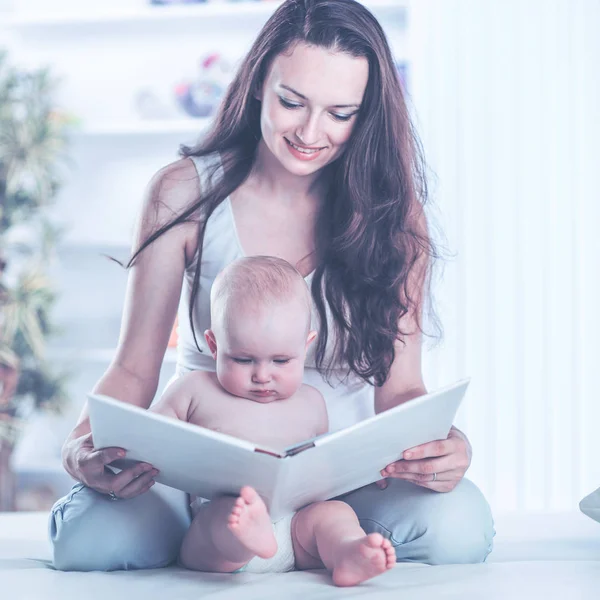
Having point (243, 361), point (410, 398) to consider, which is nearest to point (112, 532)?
point (243, 361)

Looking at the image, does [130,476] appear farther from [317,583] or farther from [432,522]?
[432,522]

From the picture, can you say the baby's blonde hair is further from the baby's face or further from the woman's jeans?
the woman's jeans

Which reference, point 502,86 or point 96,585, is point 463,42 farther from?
point 96,585

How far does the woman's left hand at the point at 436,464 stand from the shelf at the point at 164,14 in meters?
2.24

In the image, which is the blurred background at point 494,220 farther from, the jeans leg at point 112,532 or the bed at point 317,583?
the jeans leg at point 112,532

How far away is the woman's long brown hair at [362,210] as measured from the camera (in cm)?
154

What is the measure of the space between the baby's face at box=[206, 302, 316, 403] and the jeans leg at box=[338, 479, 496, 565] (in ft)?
0.82

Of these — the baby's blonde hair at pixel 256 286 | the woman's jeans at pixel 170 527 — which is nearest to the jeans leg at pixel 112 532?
the woman's jeans at pixel 170 527

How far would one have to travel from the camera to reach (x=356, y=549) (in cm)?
104

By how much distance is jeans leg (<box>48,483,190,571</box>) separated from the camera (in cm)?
123

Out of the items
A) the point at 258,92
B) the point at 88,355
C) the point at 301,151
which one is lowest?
the point at 88,355

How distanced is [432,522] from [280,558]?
248 millimetres

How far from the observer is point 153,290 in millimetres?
1578

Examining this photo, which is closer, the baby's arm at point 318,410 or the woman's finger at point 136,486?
the woman's finger at point 136,486
